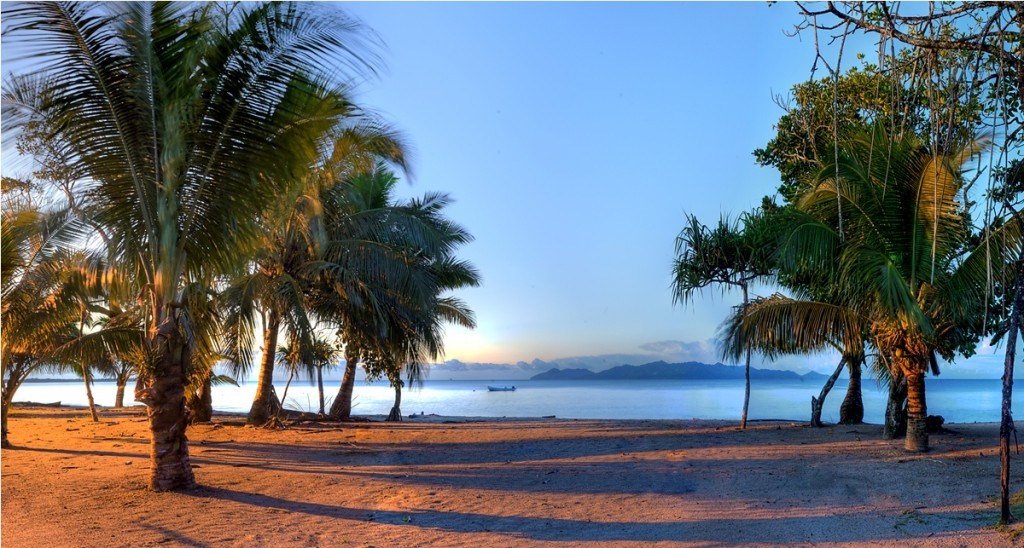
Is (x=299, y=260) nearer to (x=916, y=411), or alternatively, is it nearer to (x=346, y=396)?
(x=346, y=396)

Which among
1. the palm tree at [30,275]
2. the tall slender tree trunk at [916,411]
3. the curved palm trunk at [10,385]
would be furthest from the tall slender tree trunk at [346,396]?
the tall slender tree trunk at [916,411]

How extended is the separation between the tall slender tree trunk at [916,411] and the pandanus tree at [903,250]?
0.5 inches

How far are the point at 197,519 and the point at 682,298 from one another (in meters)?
9.94

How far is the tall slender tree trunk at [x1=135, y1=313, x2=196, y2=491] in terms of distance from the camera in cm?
797

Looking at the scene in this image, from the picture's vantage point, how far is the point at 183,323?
8.32m

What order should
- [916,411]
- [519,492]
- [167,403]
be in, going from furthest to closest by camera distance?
[916,411] → [519,492] → [167,403]

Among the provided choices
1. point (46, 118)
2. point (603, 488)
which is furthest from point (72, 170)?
point (603, 488)

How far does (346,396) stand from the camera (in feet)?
62.7

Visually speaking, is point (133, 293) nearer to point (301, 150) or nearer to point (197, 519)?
point (301, 150)

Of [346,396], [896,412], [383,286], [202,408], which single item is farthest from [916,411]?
[202,408]

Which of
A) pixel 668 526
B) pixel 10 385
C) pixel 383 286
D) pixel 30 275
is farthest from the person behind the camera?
pixel 383 286

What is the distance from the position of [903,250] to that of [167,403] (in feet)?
32.3

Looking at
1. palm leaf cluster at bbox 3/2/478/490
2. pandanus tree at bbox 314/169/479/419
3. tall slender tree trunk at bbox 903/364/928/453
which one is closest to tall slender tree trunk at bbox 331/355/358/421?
pandanus tree at bbox 314/169/479/419

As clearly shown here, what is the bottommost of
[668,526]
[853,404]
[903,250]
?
[668,526]
